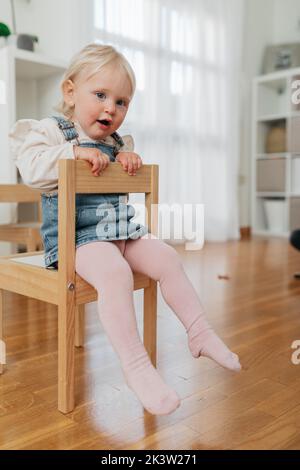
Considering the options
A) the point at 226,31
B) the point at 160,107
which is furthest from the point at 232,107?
the point at 160,107

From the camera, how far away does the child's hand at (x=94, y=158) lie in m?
0.84

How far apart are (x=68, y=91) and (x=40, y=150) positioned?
0.18 m

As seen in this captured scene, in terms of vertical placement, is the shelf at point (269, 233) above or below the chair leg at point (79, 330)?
above

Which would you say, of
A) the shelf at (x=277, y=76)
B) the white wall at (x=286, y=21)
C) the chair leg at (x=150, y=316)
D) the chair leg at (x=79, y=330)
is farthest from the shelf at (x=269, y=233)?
the chair leg at (x=150, y=316)

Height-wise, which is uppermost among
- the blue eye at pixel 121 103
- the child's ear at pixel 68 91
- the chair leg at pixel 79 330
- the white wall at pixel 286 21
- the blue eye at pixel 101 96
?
the white wall at pixel 286 21

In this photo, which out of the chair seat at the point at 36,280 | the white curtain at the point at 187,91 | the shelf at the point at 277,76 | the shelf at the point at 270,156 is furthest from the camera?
the shelf at the point at 270,156

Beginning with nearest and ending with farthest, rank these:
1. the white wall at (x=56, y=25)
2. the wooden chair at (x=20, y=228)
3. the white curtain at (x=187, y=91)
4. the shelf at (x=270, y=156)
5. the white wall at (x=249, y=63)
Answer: the wooden chair at (x=20, y=228) < the white wall at (x=56, y=25) < the white curtain at (x=187, y=91) < the shelf at (x=270, y=156) < the white wall at (x=249, y=63)

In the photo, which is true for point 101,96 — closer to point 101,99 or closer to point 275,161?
point 101,99

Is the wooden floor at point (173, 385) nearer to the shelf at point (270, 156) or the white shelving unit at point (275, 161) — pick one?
the white shelving unit at point (275, 161)

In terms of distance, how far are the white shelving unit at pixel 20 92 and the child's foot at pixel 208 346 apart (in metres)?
1.29

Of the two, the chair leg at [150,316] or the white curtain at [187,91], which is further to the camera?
the white curtain at [187,91]

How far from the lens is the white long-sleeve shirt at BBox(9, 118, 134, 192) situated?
0.88 metres
